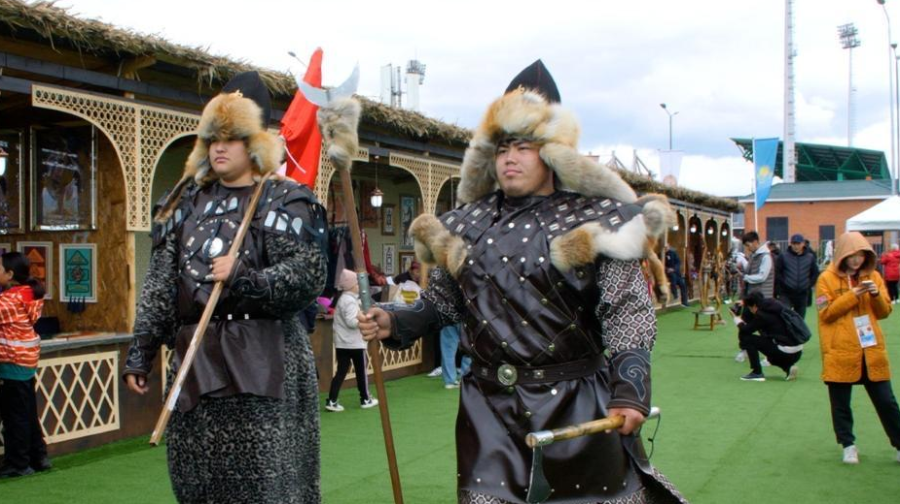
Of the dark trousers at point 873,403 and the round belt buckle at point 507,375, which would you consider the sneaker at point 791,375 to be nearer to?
the dark trousers at point 873,403

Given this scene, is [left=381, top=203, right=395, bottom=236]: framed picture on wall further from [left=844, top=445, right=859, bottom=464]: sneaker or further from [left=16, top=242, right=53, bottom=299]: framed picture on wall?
[left=844, top=445, right=859, bottom=464]: sneaker

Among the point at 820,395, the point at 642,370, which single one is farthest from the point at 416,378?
the point at 642,370

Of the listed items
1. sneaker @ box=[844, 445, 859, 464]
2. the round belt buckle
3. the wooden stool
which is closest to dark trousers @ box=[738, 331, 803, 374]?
sneaker @ box=[844, 445, 859, 464]

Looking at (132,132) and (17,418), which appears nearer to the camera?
(17,418)

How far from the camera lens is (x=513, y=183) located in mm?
3086

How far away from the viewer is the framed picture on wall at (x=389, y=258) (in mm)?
14047

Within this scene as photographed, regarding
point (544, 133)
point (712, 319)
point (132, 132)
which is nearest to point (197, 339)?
point (544, 133)

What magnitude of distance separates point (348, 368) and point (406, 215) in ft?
20.0

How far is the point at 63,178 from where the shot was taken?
807cm

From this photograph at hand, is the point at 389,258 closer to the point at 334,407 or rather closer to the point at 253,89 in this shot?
the point at 334,407

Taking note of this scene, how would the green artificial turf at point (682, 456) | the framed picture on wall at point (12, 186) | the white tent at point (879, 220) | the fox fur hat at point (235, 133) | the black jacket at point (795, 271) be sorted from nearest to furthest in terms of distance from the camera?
the fox fur hat at point (235, 133) → the green artificial turf at point (682, 456) → the framed picture on wall at point (12, 186) → the black jacket at point (795, 271) → the white tent at point (879, 220)

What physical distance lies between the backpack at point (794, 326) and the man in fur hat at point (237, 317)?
288 inches

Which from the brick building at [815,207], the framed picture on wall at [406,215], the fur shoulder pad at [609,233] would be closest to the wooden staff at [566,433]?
the fur shoulder pad at [609,233]

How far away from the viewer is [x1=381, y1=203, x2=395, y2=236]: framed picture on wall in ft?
46.0
